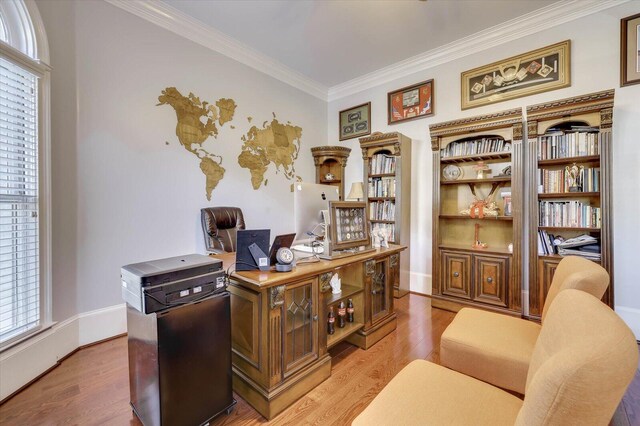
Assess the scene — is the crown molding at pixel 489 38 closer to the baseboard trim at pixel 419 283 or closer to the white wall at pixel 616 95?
the white wall at pixel 616 95

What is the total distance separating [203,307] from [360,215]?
1347mm

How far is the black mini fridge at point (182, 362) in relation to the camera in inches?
50.6

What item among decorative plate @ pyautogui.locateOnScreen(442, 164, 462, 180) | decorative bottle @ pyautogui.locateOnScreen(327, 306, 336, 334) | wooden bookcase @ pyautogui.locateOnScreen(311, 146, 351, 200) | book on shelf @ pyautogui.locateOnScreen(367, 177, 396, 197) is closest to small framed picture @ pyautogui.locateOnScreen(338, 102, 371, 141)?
wooden bookcase @ pyautogui.locateOnScreen(311, 146, 351, 200)

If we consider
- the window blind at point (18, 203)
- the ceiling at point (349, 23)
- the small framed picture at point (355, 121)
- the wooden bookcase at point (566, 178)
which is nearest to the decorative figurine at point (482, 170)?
the wooden bookcase at point (566, 178)

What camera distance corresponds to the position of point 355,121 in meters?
4.48

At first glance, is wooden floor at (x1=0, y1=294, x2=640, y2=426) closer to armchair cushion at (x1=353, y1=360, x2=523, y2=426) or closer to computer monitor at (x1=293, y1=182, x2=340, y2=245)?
armchair cushion at (x1=353, y1=360, x2=523, y2=426)

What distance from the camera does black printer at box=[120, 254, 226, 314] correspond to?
1.24 meters

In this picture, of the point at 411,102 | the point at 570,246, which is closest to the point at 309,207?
the point at 570,246

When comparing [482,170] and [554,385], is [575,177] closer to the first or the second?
[482,170]

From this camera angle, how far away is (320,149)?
14.5 feet

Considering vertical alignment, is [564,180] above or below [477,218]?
above

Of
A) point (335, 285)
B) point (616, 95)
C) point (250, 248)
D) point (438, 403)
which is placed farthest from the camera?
point (616, 95)

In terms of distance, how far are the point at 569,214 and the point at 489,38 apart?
84.8 inches

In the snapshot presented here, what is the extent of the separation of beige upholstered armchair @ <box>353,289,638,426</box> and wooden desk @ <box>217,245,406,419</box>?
0.69 meters
